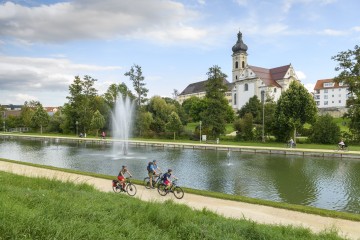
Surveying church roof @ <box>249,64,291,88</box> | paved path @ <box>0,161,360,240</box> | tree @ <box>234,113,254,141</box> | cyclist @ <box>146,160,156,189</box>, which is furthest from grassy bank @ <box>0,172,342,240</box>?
church roof @ <box>249,64,291,88</box>

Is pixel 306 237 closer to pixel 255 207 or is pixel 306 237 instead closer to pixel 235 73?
pixel 255 207

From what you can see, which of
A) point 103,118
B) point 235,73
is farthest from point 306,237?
point 235,73

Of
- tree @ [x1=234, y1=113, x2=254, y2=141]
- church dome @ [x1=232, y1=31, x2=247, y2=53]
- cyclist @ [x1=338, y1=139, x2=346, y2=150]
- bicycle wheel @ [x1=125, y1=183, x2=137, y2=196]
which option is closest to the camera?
bicycle wheel @ [x1=125, y1=183, x2=137, y2=196]

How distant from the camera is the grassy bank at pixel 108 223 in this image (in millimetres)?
5898

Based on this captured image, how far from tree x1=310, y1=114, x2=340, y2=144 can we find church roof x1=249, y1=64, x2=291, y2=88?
48.3 meters

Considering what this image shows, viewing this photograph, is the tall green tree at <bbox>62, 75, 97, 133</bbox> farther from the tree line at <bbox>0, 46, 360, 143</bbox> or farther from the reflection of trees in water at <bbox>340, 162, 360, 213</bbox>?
the reflection of trees in water at <bbox>340, 162, 360, 213</bbox>

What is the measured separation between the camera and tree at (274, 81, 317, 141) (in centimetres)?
4166

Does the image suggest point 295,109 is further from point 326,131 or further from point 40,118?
point 40,118

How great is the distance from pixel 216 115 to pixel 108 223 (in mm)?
45129

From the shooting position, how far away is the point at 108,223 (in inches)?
271

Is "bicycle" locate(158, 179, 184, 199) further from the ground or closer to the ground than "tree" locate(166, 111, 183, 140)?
closer to the ground

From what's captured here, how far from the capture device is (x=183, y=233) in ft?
23.7

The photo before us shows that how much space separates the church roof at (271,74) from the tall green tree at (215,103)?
43838 millimetres

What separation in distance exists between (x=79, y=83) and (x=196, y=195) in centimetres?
6167
